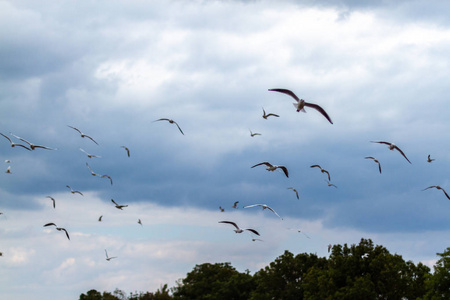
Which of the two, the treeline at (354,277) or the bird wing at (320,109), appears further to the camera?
the treeline at (354,277)

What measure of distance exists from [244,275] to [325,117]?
65.7 metres

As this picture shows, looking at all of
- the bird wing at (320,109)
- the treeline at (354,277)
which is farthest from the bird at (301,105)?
the treeline at (354,277)

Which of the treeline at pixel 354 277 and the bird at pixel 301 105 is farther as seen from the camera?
the treeline at pixel 354 277

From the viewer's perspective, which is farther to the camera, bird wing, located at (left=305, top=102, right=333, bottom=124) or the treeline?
the treeline

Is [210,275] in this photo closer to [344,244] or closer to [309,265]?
[309,265]

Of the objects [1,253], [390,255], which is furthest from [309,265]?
[1,253]

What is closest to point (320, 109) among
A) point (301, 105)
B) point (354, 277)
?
point (301, 105)

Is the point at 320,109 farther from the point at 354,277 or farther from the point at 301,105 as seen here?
the point at 354,277

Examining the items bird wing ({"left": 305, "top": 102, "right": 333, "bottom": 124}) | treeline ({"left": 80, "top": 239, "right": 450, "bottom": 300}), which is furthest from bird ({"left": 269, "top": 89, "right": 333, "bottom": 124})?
treeline ({"left": 80, "top": 239, "right": 450, "bottom": 300})

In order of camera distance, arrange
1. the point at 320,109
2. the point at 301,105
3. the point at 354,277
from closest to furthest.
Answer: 1. the point at 320,109
2. the point at 301,105
3. the point at 354,277

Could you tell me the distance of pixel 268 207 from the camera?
31375mm

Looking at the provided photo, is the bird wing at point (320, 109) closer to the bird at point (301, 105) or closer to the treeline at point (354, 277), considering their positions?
the bird at point (301, 105)

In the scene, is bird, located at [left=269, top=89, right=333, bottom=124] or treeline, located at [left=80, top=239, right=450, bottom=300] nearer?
bird, located at [left=269, top=89, right=333, bottom=124]

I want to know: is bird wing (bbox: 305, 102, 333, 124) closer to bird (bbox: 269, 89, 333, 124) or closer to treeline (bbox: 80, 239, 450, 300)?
bird (bbox: 269, 89, 333, 124)
